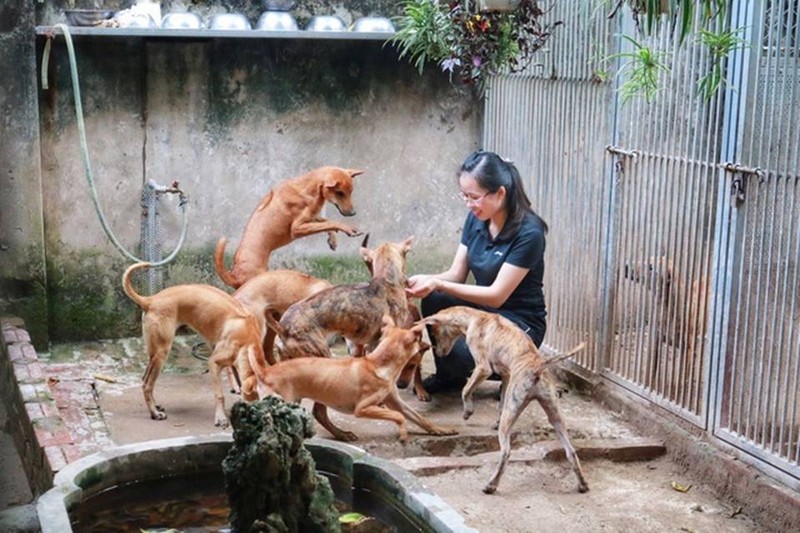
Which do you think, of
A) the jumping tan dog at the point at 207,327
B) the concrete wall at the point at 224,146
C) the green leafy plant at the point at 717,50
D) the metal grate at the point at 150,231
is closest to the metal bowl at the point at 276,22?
the concrete wall at the point at 224,146

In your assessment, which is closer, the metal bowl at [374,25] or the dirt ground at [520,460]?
the dirt ground at [520,460]

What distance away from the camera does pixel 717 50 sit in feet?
19.5

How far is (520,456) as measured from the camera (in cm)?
644

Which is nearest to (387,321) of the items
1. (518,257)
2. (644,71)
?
(518,257)

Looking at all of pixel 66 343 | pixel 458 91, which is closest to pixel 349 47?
pixel 458 91

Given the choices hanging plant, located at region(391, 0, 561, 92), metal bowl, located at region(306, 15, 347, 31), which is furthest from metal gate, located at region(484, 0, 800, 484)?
metal bowl, located at region(306, 15, 347, 31)

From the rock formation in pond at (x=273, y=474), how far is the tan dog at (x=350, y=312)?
9.46 ft

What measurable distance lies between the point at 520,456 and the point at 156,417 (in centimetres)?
226

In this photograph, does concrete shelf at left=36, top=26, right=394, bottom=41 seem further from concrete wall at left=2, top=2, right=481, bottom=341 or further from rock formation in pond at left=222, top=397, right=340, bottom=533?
rock formation in pond at left=222, top=397, right=340, bottom=533

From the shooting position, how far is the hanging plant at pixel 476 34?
24.8ft

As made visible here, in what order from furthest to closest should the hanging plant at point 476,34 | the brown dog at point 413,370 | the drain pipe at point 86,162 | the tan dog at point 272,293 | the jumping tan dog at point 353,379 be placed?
the drain pipe at point 86,162, the hanging plant at point 476,34, the tan dog at point 272,293, the brown dog at point 413,370, the jumping tan dog at point 353,379

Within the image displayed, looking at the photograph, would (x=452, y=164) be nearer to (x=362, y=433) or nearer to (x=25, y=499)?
(x=362, y=433)

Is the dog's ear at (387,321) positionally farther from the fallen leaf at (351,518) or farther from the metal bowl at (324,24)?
the metal bowl at (324,24)

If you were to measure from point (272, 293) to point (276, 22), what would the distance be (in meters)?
2.33
